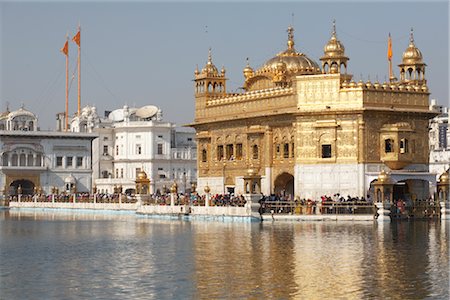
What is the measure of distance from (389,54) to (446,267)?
33964mm

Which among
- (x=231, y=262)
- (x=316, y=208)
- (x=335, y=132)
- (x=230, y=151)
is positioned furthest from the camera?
(x=230, y=151)

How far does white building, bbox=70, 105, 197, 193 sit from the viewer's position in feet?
282

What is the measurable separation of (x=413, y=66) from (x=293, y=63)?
7.19 m

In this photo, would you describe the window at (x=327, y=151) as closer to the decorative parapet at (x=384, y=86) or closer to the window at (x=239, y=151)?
the decorative parapet at (x=384, y=86)

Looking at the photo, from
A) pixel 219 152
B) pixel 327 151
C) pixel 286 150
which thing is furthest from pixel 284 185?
pixel 219 152

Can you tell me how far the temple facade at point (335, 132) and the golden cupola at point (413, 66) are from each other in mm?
49

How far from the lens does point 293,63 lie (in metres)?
54.1

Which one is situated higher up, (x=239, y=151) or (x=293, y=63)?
(x=293, y=63)

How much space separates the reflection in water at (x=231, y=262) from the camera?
2055 centimetres

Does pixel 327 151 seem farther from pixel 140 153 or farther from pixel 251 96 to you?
pixel 140 153

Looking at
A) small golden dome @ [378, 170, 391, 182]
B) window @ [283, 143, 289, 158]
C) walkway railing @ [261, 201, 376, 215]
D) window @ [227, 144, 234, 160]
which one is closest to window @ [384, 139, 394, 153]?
small golden dome @ [378, 170, 391, 182]

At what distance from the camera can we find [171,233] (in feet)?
120

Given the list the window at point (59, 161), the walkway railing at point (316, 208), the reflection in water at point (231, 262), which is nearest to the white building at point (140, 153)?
the window at point (59, 161)

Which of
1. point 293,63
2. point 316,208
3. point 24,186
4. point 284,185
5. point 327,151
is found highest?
point 293,63
